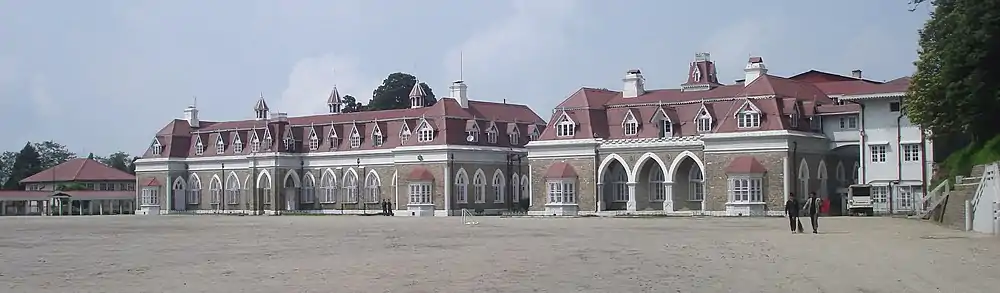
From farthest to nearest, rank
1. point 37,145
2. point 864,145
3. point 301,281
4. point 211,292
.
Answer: point 37,145 < point 864,145 < point 301,281 < point 211,292

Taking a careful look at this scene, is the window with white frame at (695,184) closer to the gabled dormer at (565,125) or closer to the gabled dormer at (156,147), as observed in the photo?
the gabled dormer at (565,125)

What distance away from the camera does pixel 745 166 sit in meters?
56.2

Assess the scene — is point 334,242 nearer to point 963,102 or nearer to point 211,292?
point 211,292

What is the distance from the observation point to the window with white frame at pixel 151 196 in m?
88.4

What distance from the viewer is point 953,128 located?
4169 centimetres

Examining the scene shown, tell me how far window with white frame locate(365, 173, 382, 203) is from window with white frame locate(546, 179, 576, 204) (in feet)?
51.4

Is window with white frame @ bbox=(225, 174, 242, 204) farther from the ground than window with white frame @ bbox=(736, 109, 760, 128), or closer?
closer

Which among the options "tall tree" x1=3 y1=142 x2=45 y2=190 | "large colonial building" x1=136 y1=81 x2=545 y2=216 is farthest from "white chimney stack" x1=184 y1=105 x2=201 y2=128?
"tall tree" x1=3 y1=142 x2=45 y2=190

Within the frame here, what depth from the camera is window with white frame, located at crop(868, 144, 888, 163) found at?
181 feet

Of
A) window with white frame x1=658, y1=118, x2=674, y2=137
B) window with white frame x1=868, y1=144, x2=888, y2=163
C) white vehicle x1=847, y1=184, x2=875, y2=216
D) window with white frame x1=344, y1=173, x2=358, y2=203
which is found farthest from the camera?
window with white frame x1=344, y1=173, x2=358, y2=203

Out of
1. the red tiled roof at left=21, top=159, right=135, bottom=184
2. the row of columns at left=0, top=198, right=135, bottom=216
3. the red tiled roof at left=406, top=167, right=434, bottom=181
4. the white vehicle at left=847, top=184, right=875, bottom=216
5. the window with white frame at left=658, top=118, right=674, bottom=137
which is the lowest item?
the row of columns at left=0, top=198, right=135, bottom=216

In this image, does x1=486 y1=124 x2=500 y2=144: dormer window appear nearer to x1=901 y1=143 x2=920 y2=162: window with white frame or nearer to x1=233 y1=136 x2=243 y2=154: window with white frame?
x1=233 y1=136 x2=243 y2=154: window with white frame

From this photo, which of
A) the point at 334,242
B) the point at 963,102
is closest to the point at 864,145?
the point at 963,102

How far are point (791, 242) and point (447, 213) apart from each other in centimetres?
4421
